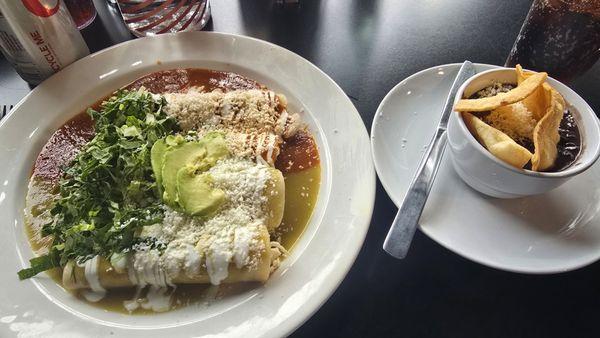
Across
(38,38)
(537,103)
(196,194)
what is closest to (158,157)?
(196,194)

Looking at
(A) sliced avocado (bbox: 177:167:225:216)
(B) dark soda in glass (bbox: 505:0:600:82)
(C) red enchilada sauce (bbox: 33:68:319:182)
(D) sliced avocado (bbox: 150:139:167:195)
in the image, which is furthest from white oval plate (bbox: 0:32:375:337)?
(B) dark soda in glass (bbox: 505:0:600:82)

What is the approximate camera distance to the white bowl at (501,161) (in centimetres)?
93

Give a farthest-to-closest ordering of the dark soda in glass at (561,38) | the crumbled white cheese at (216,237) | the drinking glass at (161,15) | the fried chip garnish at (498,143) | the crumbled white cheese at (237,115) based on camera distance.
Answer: the drinking glass at (161,15)
the crumbled white cheese at (237,115)
the dark soda in glass at (561,38)
the crumbled white cheese at (216,237)
the fried chip garnish at (498,143)

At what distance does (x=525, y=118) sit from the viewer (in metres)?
0.97

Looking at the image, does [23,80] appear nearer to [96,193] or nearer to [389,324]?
[96,193]

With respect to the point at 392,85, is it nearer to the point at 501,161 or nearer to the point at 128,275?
the point at 501,161

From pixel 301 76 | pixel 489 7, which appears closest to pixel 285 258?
pixel 301 76

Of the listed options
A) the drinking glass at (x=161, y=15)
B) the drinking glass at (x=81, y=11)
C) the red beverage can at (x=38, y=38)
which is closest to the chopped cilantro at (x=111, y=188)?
the red beverage can at (x=38, y=38)

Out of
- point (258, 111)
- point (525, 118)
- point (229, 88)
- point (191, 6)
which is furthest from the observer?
point (191, 6)

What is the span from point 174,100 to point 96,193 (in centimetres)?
38

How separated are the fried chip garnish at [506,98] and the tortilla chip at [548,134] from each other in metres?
0.04

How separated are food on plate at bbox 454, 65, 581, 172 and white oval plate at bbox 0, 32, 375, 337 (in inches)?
12.3

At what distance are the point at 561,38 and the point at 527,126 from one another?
54 cm

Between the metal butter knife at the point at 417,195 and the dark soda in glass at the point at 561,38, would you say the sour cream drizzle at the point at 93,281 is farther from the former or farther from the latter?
the dark soda in glass at the point at 561,38
